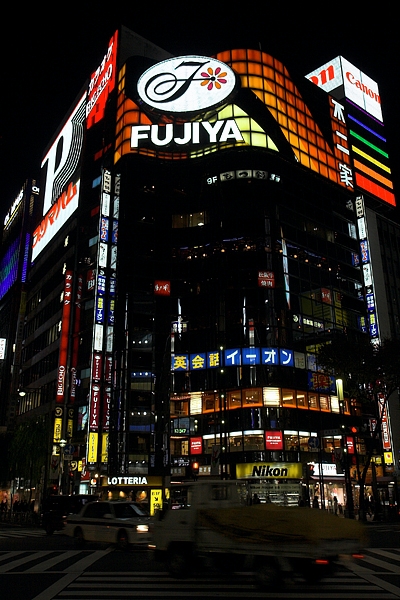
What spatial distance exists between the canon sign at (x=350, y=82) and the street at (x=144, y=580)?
84904 millimetres

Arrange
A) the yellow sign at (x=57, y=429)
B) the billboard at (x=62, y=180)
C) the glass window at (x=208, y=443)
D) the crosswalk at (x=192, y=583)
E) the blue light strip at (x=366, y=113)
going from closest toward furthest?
the crosswalk at (x=192, y=583), the yellow sign at (x=57, y=429), the glass window at (x=208, y=443), the billboard at (x=62, y=180), the blue light strip at (x=366, y=113)

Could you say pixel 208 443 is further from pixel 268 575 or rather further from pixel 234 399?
pixel 268 575

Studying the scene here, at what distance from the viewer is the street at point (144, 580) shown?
10.5 meters

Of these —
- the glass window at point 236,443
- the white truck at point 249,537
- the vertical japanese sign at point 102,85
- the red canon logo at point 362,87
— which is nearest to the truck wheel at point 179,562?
the white truck at point 249,537

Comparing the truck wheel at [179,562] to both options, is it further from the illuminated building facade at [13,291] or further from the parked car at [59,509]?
the illuminated building facade at [13,291]

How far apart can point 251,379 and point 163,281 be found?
526 inches

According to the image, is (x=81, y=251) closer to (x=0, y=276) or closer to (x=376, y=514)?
(x=376, y=514)

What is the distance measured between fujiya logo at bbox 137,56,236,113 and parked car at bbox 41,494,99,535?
4607cm

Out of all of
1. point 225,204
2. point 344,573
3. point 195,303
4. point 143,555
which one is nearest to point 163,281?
point 195,303

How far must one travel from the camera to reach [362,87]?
9138 cm

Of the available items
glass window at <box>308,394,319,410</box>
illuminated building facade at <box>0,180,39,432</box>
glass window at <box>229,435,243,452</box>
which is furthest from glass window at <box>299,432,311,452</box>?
illuminated building facade at <box>0,180,39,432</box>

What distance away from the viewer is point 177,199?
199ft

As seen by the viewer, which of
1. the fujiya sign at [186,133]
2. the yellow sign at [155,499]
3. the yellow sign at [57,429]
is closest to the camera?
the yellow sign at [155,499]

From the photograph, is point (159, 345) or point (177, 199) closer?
point (159, 345)
